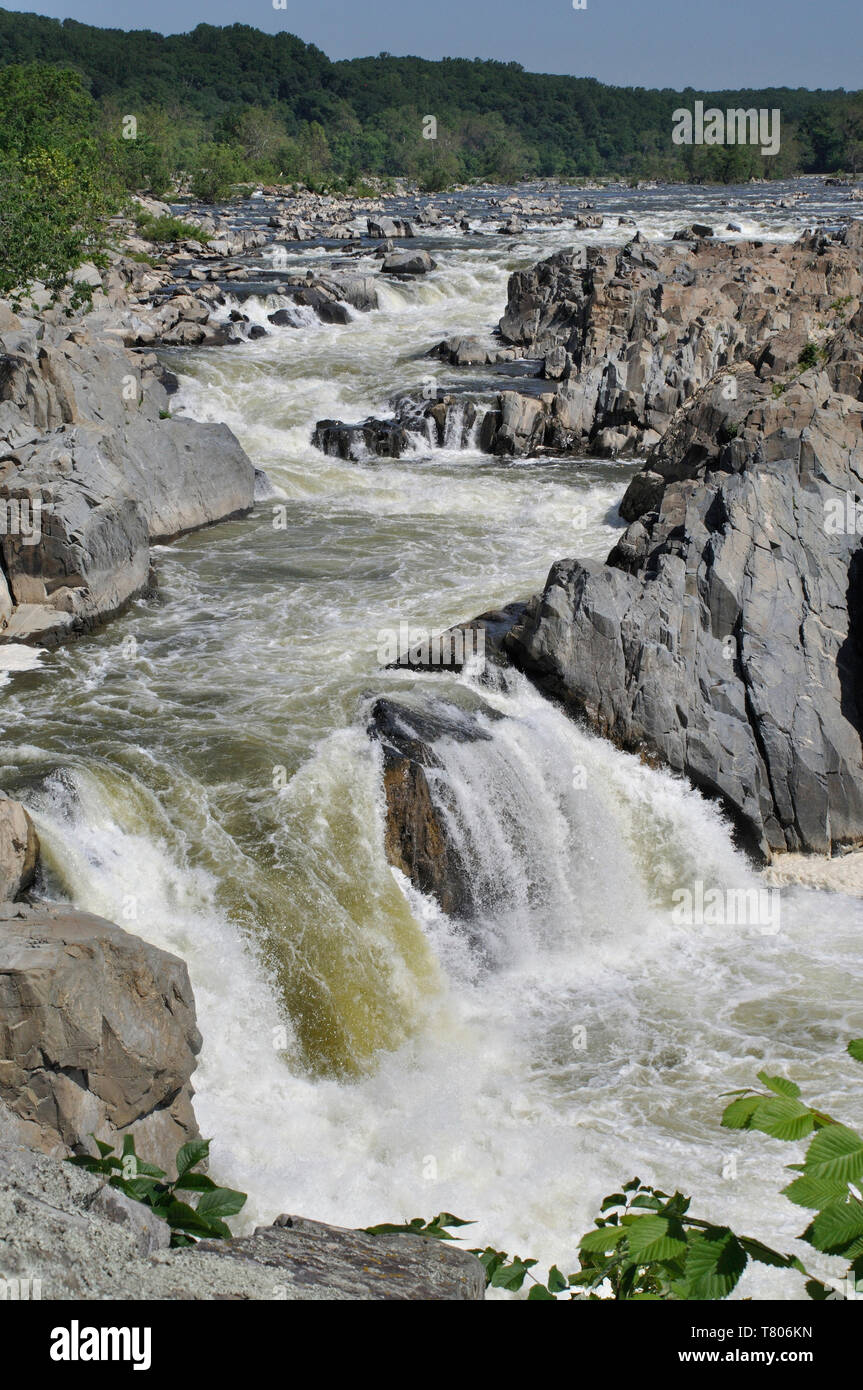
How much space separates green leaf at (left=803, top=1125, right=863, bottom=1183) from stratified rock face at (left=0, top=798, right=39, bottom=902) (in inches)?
314

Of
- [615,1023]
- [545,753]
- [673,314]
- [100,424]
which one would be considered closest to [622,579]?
[545,753]

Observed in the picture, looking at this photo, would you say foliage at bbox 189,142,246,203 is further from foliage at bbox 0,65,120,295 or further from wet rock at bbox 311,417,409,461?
wet rock at bbox 311,417,409,461

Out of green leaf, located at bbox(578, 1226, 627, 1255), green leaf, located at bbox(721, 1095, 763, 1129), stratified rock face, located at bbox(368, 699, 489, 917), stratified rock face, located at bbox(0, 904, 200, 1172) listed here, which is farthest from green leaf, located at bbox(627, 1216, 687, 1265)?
stratified rock face, located at bbox(368, 699, 489, 917)

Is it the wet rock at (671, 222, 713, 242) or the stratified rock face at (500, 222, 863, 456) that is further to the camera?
the wet rock at (671, 222, 713, 242)

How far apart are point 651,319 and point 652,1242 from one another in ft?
95.9

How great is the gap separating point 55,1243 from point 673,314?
29880 millimetres

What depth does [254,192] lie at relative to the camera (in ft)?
273

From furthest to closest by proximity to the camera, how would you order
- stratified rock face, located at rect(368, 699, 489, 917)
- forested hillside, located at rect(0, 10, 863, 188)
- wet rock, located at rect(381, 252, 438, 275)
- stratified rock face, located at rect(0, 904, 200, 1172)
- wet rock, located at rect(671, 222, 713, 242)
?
1. forested hillside, located at rect(0, 10, 863, 188)
2. wet rock, located at rect(671, 222, 713, 242)
3. wet rock, located at rect(381, 252, 438, 275)
4. stratified rock face, located at rect(368, 699, 489, 917)
5. stratified rock face, located at rect(0, 904, 200, 1172)

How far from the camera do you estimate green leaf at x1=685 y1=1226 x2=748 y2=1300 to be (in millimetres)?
2662

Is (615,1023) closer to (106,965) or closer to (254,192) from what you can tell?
(106,965)

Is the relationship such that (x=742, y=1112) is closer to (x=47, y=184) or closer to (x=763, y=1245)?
(x=763, y=1245)

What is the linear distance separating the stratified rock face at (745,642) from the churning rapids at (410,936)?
0.54 m

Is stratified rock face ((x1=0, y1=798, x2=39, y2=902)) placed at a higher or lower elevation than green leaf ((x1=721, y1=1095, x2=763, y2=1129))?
lower

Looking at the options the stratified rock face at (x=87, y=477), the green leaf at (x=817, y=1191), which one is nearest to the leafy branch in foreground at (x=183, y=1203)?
the green leaf at (x=817, y=1191)
